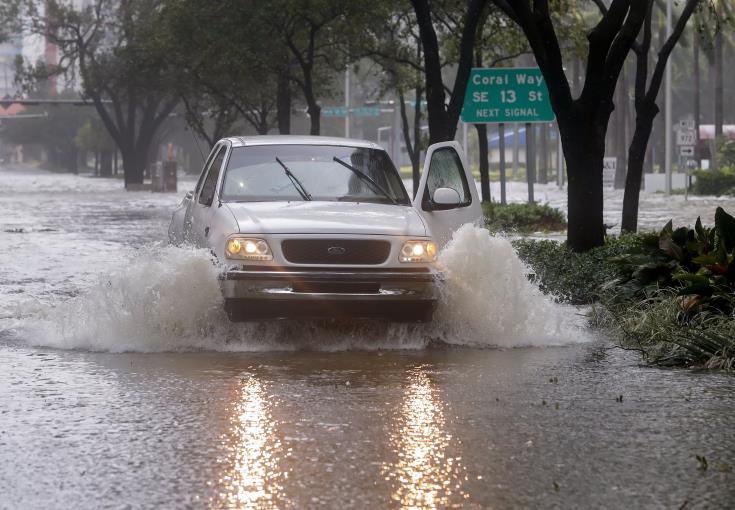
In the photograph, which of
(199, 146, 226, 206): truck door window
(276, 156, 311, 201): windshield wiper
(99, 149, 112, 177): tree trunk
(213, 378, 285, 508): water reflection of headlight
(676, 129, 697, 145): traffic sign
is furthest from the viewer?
(99, 149, 112, 177): tree trunk

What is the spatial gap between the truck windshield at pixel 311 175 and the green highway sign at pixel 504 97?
50.1 ft

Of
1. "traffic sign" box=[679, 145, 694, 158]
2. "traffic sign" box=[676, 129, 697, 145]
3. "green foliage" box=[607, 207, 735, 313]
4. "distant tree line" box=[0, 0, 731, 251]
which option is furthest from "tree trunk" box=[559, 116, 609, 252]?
"traffic sign" box=[679, 145, 694, 158]

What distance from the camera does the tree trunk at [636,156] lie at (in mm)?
21234

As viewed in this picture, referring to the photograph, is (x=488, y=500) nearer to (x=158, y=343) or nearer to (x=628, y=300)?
(x=158, y=343)

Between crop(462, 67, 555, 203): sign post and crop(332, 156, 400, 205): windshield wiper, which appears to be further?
crop(462, 67, 555, 203): sign post

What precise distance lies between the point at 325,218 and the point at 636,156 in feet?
37.4

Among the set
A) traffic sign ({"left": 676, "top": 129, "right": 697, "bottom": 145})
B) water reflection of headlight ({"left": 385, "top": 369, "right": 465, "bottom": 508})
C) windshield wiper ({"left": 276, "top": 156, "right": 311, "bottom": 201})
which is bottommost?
water reflection of headlight ({"left": 385, "top": 369, "right": 465, "bottom": 508})

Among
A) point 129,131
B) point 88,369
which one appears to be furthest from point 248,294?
point 129,131

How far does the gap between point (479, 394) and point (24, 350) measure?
3856mm

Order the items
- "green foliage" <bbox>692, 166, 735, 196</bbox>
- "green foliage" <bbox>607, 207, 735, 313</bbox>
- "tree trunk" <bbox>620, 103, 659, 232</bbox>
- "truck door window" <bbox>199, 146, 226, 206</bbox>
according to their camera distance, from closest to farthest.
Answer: "green foliage" <bbox>607, 207, 735, 313</bbox>
"truck door window" <bbox>199, 146, 226, 206</bbox>
"tree trunk" <bbox>620, 103, 659, 232</bbox>
"green foliage" <bbox>692, 166, 735, 196</bbox>

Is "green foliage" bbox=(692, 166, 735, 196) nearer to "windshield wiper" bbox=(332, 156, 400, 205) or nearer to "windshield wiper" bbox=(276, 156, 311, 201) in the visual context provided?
"windshield wiper" bbox=(332, 156, 400, 205)

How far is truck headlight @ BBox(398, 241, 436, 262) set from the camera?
10.8m

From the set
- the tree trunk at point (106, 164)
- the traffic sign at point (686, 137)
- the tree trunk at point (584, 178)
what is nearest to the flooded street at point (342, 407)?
the tree trunk at point (584, 178)

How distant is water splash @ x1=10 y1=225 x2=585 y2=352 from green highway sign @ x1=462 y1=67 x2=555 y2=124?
16.3 m
